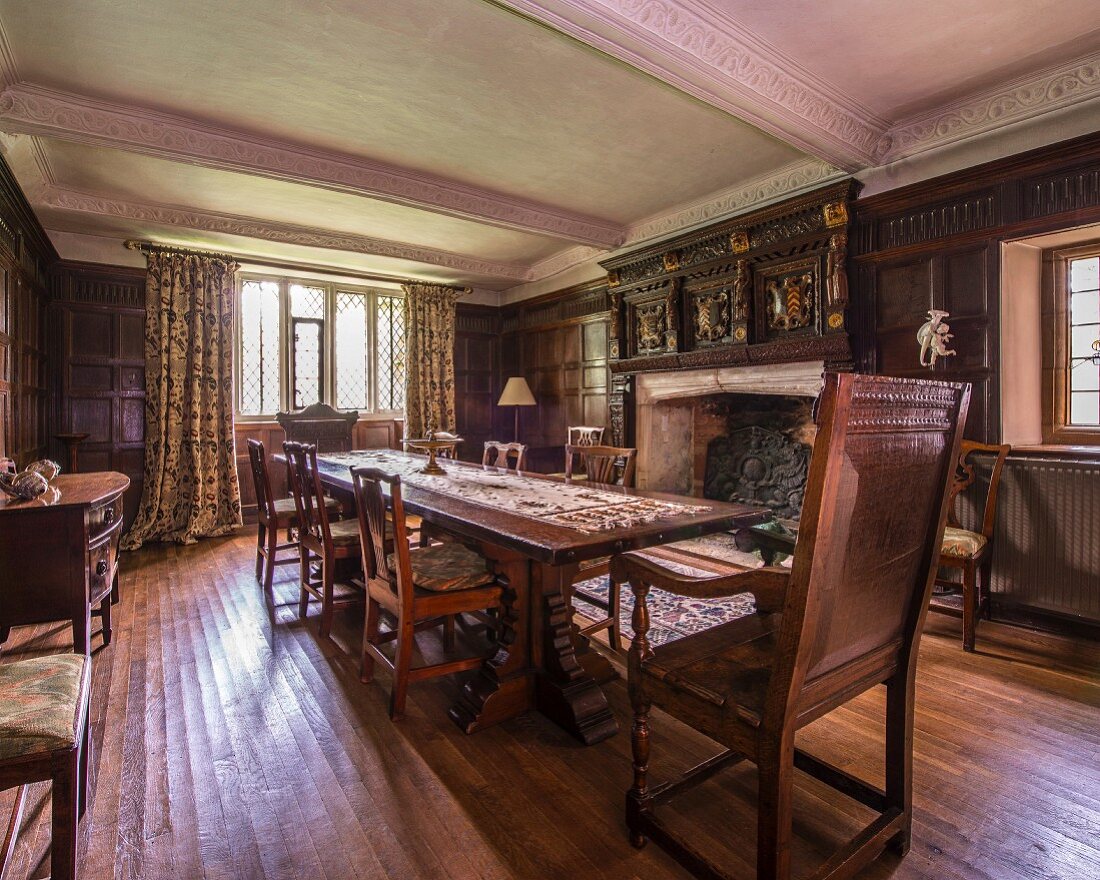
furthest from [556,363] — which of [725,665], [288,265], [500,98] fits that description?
[725,665]

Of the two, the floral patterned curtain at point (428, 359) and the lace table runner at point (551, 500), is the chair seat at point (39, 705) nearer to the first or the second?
the lace table runner at point (551, 500)

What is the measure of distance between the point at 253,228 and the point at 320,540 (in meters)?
3.19

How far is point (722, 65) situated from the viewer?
102 inches

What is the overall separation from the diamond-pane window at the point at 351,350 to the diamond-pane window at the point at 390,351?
164 millimetres

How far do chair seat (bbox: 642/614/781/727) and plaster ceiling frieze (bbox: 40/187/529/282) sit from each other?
499 centimetres

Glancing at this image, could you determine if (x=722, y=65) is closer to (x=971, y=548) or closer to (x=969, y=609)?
(x=971, y=548)

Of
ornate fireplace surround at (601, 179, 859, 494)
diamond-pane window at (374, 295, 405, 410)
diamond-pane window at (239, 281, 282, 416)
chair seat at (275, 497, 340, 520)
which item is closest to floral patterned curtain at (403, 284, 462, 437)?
diamond-pane window at (374, 295, 405, 410)

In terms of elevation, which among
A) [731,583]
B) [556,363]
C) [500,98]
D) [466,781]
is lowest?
[466,781]

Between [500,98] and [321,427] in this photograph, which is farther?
[321,427]

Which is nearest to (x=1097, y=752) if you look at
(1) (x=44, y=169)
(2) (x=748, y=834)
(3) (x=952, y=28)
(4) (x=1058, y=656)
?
(4) (x=1058, y=656)

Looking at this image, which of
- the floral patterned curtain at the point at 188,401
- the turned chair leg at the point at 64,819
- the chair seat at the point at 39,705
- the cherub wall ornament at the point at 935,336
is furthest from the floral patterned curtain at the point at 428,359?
the turned chair leg at the point at 64,819

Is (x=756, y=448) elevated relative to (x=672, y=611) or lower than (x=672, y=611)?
elevated

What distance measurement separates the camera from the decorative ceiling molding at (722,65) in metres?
2.22

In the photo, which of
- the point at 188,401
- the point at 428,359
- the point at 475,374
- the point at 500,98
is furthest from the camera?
the point at 475,374
